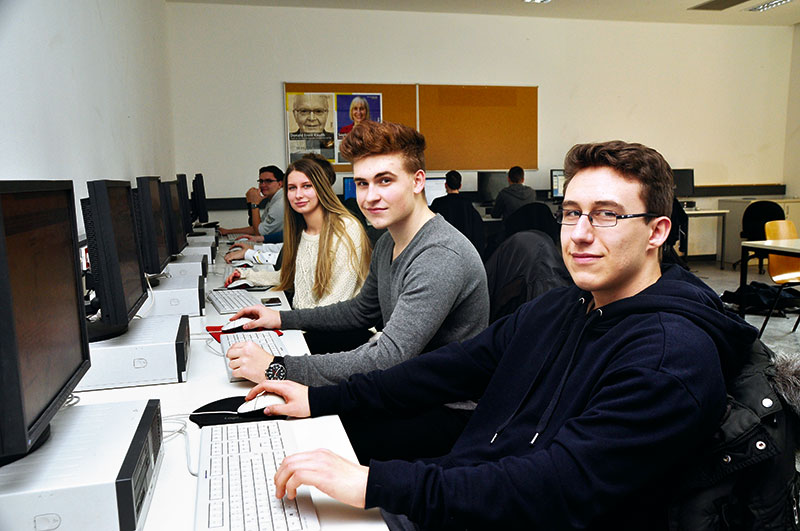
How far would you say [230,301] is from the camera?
245 cm

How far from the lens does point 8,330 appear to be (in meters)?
0.71

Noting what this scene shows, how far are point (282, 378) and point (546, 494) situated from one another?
724 mm

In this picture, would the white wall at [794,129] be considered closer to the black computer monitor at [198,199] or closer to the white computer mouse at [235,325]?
the black computer monitor at [198,199]

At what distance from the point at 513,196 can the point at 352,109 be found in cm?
192

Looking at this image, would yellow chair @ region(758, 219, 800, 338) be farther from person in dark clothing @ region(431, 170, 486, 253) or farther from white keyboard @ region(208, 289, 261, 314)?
white keyboard @ region(208, 289, 261, 314)

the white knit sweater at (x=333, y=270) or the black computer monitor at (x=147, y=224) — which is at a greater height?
the black computer monitor at (x=147, y=224)

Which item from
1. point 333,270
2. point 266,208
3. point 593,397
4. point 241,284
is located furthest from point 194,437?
point 266,208

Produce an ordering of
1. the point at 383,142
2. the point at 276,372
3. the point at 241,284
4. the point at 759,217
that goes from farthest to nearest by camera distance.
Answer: the point at 759,217
the point at 241,284
the point at 383,142
the point at 276,372

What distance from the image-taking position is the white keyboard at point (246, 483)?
33.0 inches

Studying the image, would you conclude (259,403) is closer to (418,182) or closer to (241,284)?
(418,182)

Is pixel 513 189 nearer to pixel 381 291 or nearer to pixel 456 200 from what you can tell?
pixel 456 200

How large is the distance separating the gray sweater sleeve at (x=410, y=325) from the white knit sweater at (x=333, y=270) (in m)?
0.90

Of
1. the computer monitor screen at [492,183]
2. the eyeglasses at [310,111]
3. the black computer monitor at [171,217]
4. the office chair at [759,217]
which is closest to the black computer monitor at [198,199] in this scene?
the black computer monitor at [171,217]

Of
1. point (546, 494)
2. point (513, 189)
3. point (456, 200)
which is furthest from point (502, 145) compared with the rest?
point (546, 494)
